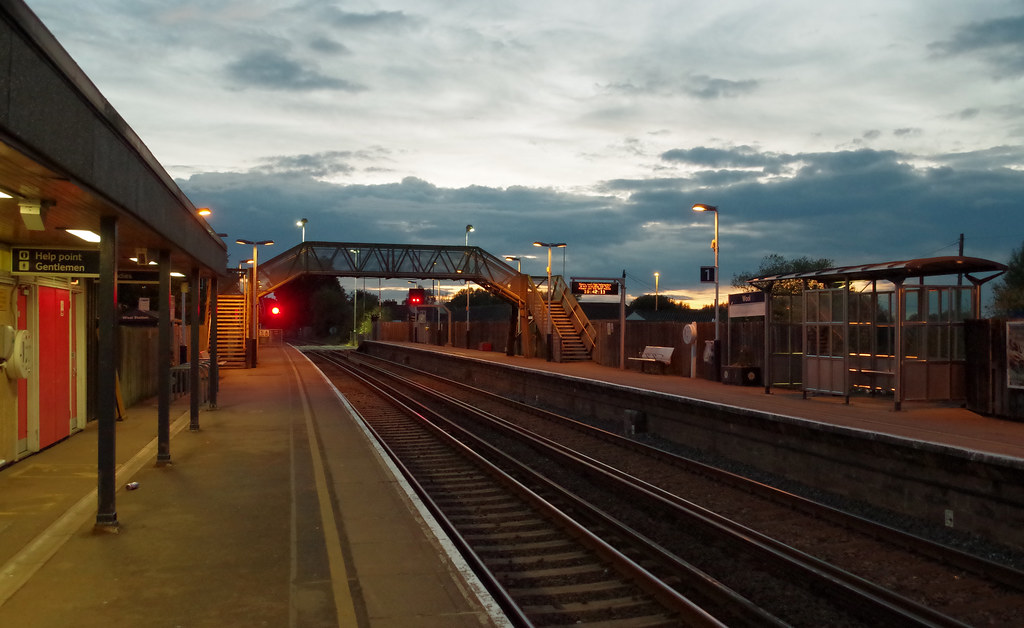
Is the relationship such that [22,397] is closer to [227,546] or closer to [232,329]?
[227,546]

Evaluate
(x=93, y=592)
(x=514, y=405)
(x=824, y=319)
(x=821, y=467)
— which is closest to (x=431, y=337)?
(x=514, y=405)

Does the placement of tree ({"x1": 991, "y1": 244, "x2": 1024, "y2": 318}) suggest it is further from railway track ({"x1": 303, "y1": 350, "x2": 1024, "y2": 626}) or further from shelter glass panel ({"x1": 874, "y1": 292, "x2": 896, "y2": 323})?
railway track ({"x1": 303, "y1": 350, "x2": 1024, "y2": 626})

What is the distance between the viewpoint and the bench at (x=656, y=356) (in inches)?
1046

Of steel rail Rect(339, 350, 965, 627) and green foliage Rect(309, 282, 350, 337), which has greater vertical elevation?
green foliage Rect(309, 282, 350, 337)

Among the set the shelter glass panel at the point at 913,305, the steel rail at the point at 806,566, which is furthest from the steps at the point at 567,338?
the steel rail at the point at 806,566

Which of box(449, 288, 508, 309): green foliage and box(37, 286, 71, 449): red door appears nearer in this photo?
box(37, 286, 71, 449): red door

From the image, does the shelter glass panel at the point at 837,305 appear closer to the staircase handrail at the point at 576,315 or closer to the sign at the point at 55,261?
the sign at the point at 55,261

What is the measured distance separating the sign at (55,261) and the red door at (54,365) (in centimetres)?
188

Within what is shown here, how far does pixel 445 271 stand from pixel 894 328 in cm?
2856

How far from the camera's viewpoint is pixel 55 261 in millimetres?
9719

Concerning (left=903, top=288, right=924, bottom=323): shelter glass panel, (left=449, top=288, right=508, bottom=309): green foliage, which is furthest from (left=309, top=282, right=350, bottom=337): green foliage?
(left=903, top=288, right=924, bottom=323): shelter glass panel

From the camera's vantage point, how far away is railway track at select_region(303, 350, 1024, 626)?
620 cm

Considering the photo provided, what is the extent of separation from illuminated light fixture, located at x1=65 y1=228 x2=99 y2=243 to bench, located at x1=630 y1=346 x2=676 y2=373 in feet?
66.9

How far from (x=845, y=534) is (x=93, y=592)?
283 inches
